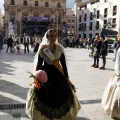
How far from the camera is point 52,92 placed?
4211mm

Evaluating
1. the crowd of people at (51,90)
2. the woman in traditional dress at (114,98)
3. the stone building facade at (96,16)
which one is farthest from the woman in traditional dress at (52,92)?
the stone building facade at (96,16)

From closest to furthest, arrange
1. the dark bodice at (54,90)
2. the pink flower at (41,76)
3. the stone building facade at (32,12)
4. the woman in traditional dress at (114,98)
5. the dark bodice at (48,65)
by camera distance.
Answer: the pink flower at (41,76) < the dark bodice at (54,90) < the dark bodice at (48,65) < the woman in traditional dress at (114,98) < the stone building facade at (32,12)

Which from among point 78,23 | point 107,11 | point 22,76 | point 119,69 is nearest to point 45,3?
point 78,23

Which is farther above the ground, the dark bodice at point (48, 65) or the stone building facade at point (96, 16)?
the stone building facade at point (96, 16)

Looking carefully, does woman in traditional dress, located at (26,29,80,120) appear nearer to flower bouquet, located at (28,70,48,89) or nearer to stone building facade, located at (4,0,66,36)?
flower bouquet, located at (28,70,48,89)

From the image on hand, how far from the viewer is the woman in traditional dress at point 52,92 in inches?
166

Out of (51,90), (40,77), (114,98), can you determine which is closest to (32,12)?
(114,98)

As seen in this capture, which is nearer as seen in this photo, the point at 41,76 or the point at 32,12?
the point at 41,76

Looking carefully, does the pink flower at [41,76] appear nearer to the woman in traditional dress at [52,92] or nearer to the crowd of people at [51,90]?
the crowd of people at [51,90]

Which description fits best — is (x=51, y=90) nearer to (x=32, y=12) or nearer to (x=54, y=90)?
(x=54, y=90)

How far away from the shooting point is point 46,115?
4.21 m

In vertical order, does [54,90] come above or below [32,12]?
below

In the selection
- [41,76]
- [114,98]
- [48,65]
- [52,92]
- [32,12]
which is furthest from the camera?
[32,12]

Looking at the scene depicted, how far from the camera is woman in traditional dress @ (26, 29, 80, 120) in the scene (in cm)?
421
